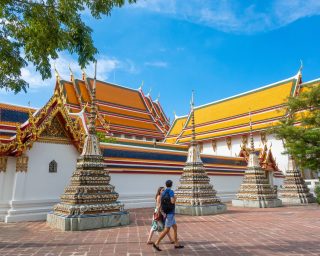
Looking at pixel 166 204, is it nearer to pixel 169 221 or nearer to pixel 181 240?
pixel 169 221

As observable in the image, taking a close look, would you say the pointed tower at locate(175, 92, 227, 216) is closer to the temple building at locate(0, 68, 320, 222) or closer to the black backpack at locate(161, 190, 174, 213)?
the temple building at locate(0, 68, 320, 222)

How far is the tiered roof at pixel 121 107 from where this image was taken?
27997mm

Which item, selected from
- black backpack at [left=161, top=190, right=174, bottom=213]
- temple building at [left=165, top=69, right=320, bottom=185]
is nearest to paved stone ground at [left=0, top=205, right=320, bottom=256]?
black backpack at [left=161, top=190, right=174, bottom=213]

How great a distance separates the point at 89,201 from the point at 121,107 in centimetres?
2374

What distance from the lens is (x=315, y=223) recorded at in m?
8.98

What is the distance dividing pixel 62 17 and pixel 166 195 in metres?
4.05

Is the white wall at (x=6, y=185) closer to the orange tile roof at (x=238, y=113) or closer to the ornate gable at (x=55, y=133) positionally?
the ornate gable at (x=55, y=133)

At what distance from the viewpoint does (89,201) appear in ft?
27.1

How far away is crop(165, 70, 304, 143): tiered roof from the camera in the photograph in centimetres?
2844

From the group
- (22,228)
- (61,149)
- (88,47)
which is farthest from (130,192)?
(88,47)

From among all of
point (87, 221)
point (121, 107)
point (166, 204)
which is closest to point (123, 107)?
point (121, 107)

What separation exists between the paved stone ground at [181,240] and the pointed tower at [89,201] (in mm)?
363

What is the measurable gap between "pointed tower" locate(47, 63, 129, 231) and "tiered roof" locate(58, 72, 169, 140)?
16815mm

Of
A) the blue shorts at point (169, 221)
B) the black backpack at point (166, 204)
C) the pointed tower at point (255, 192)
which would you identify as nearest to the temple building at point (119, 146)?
the pointed tower at point (255, 192)
